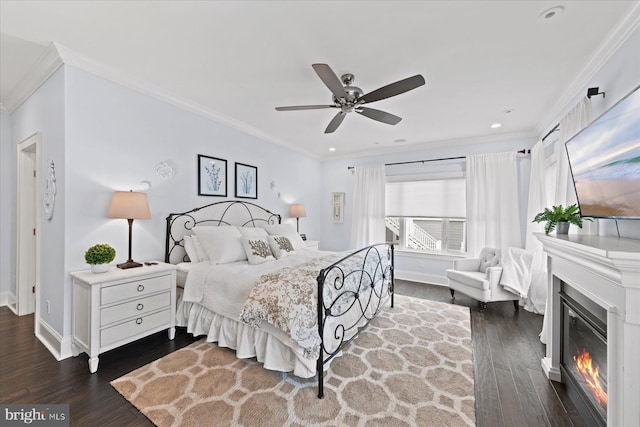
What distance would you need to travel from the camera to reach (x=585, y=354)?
1.83 metres

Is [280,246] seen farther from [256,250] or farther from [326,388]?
[326,388]

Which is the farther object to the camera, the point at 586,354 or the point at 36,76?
the point at 36,76

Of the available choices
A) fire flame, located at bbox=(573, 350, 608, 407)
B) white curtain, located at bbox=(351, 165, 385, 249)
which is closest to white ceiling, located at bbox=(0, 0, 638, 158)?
white curtain, located at bbox=(351, 165, 385, 249)

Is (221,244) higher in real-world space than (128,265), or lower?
higher

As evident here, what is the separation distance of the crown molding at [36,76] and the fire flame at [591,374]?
4855 millimetres

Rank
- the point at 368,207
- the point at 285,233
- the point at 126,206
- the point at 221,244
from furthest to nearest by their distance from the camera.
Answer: the point at 368,207
the point at 285,233
the point at 221,244
the point at 126,206

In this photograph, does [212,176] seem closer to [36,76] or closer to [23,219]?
[36,76]

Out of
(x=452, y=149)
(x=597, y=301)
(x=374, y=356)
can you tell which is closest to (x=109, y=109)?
(x=374, y=356)

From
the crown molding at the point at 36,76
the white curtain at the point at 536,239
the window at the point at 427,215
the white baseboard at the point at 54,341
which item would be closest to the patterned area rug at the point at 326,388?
the white baseboard at the point at 54,341

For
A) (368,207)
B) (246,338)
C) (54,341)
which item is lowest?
(54,341)

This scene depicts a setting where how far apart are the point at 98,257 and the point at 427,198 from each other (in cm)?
520

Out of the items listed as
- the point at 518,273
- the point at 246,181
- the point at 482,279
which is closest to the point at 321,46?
the point at 246,181

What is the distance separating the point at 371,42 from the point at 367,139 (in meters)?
2.83

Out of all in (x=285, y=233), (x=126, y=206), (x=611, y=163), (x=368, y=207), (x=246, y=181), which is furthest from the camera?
(x=368, y=207)
